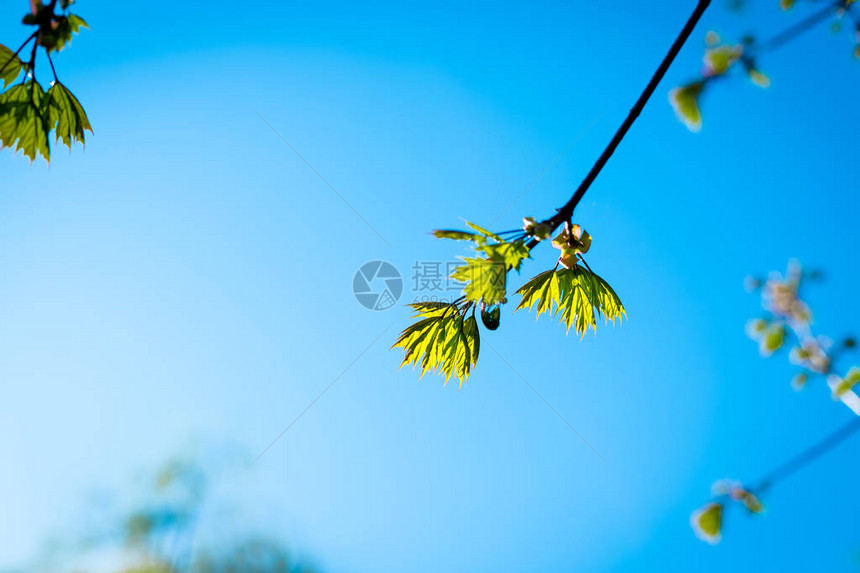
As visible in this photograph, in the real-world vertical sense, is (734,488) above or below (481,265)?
below

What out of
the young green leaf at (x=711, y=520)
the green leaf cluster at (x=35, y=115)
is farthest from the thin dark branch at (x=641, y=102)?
the green leaf cluster at (x=35, y=115)

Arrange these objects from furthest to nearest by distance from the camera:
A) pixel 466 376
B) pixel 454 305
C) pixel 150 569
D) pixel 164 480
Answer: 1. pixel 164 480
2. pixel 150 569
3. pixel 466 376
4. pixel 454 305

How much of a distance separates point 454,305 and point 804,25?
3.28ft

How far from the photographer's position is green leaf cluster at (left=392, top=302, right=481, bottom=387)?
1.40 meters

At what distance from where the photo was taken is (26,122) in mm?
1384

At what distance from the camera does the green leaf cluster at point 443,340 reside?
4.58 feet

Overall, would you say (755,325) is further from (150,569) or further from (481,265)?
(150,569)

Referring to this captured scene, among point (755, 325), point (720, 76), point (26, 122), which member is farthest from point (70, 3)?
point (755, 325)

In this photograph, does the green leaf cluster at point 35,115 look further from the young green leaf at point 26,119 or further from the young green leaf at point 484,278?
the young green leaf at point 484,278

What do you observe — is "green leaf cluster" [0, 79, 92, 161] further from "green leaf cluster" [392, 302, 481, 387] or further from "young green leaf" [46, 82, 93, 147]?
"green leaf cluster" [392, 302, 481, 387]

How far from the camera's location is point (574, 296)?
150 centimetres

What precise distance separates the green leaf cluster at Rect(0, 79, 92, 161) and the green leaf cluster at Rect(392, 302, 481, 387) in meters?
1.21

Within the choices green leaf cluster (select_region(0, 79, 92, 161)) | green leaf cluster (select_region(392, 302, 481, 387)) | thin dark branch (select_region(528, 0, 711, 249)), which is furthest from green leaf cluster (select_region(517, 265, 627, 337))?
green leaf cluster (select_region(0, 79, 92, 161))

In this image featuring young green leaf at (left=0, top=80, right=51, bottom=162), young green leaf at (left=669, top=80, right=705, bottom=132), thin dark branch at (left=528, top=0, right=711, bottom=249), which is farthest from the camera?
young green leaf at (left=0, top=80, right=51, bottom=162)
